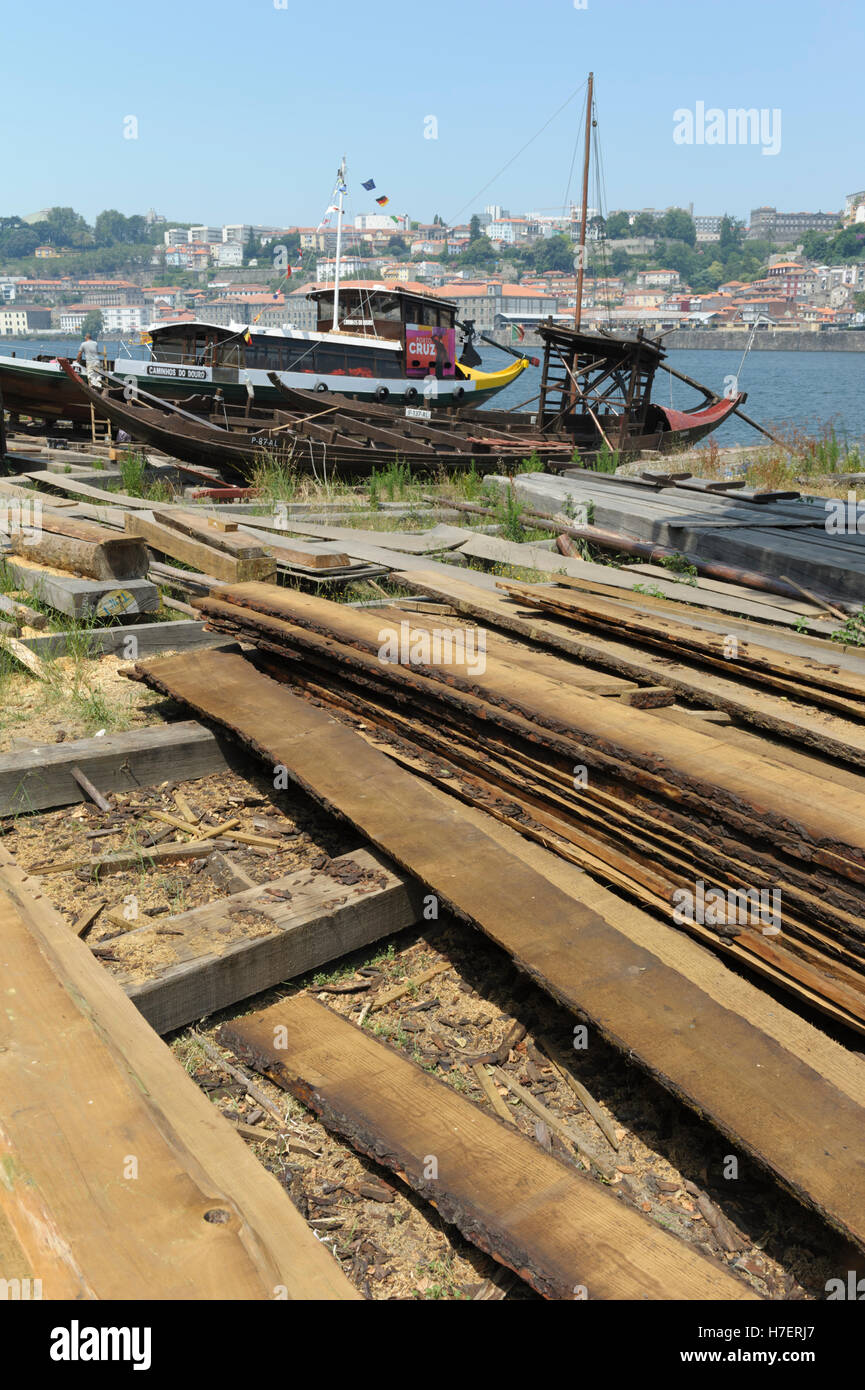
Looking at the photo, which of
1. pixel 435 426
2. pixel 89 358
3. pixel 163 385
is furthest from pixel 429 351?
pixel 89 358

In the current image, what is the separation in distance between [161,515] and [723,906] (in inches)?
237

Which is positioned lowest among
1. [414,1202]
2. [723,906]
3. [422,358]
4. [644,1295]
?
[414,1202]

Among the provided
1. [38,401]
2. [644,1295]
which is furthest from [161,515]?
[38,401]

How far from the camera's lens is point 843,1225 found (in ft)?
6.97

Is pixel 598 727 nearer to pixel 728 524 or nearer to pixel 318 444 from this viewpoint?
pixel 728 524

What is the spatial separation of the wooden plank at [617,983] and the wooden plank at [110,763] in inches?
23.7

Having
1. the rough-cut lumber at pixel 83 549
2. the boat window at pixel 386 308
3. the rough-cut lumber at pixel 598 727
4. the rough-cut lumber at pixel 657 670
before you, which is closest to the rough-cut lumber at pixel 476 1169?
the rough-cut lumber at pixel 598 727

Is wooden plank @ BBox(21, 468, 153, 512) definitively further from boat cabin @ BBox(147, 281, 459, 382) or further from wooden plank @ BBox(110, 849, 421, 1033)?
boat cabin @ BBox(147, 281, 459, 382)

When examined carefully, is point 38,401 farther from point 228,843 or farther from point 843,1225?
point 843,1225

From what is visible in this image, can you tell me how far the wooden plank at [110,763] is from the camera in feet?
14.4

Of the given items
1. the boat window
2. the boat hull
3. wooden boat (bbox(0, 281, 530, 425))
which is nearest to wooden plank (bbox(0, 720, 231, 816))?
wooden boat (bbox(0, 281, 530, 425))

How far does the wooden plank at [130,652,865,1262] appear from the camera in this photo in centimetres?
231

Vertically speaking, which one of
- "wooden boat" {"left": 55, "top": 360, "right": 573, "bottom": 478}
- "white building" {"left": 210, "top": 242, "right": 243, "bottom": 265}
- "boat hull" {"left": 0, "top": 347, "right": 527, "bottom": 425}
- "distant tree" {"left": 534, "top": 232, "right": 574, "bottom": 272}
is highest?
"distant tree" {"left": 534, "top": 232, "right": 574, "bottom": 272}

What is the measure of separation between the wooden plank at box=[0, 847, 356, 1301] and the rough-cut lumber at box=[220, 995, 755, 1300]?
45 centimetres
